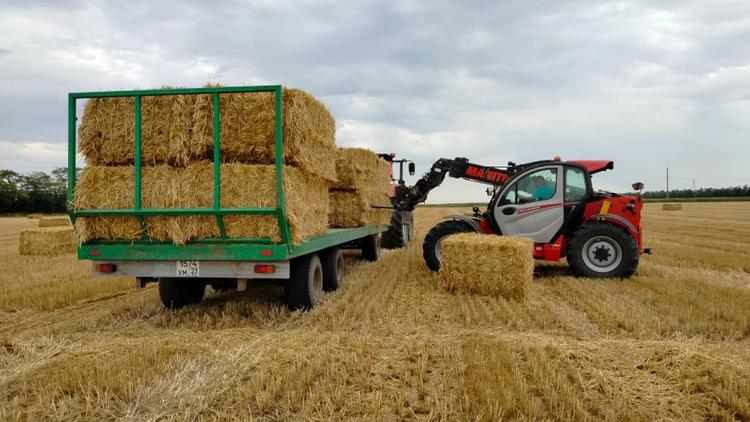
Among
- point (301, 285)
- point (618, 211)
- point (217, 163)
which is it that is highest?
point (217, 163)

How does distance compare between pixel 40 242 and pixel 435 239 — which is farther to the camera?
pixel 40 242

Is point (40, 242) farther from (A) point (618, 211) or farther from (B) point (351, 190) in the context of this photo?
(A) point (618, 211)

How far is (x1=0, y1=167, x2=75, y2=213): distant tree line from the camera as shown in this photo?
61.9 metres

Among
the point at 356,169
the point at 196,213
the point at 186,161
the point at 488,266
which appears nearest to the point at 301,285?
the point at 196,213

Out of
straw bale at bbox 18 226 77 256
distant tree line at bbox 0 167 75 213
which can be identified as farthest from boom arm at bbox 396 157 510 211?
distant tree line at bbox 0 167 75 213

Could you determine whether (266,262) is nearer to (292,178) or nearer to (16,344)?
(292,178)

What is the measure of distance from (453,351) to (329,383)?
50.6 inches

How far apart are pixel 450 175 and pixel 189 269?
6.64m

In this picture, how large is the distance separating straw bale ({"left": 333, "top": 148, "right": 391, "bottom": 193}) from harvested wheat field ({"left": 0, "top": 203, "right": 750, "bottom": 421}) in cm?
238

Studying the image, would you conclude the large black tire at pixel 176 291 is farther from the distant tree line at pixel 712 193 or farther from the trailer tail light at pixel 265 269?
the distant tree line at pixel 712 193

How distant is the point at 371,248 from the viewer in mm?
11633

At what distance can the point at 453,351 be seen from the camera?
466 centimetres

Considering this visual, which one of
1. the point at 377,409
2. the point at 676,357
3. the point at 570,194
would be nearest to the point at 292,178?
the point at 377,409

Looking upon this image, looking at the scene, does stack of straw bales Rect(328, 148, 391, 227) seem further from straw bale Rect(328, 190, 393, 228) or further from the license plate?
the license plate
